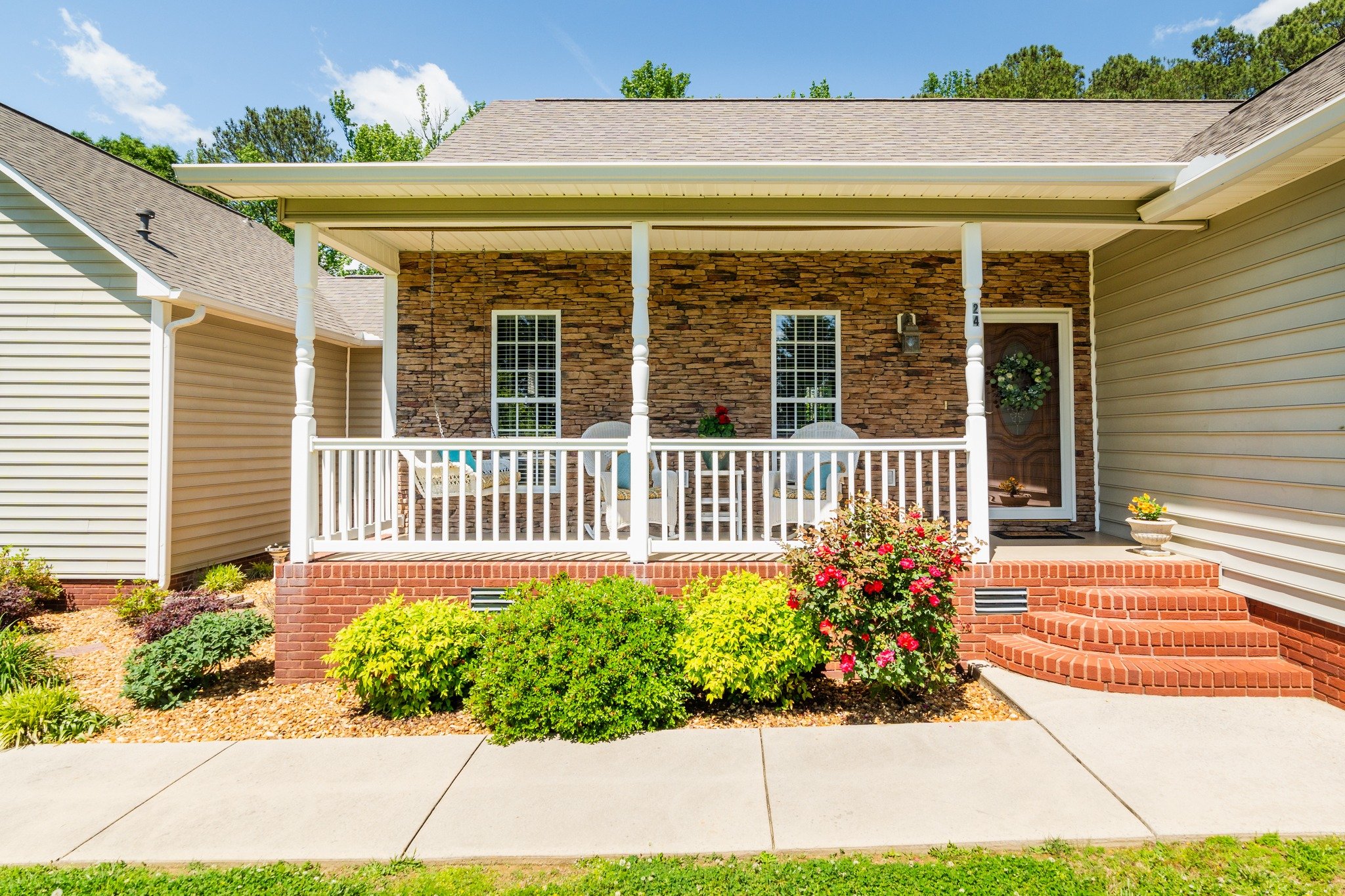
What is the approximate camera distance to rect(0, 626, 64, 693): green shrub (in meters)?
4.57

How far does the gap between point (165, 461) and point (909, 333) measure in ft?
25.1

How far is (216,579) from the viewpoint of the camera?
7.02m

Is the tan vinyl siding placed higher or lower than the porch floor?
higher

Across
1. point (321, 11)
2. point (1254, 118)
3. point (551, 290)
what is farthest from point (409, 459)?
point (321, 11)

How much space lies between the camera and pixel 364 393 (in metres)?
10.9

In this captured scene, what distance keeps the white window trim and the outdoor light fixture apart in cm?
74

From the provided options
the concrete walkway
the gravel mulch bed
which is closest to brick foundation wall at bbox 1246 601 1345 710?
the concrete walkway

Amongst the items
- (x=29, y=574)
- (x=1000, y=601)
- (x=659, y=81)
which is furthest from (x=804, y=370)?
(x=659, y=81)

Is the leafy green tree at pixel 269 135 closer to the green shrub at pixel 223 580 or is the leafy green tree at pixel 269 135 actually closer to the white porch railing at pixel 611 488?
the green shrub at pixel 223 580

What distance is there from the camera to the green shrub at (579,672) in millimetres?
3893

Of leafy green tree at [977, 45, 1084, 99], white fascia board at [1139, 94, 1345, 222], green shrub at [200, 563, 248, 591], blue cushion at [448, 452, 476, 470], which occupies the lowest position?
green shrub at [200, 563, 248, 591]

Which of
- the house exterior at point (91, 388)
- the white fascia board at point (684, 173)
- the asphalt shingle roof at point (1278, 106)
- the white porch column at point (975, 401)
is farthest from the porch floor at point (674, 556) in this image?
the house exterior at point (91, 388)

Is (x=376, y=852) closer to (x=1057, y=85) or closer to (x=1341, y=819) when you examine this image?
(x=1341, y=819)

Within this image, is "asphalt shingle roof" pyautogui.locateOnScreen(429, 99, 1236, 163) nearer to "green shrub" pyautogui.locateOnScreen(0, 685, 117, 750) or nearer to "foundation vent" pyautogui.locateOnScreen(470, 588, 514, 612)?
"foundation vent" pyautogui.locateOnScreen(470, 588, 514, 612)
